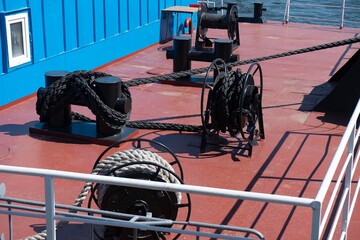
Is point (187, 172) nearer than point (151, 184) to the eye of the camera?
No

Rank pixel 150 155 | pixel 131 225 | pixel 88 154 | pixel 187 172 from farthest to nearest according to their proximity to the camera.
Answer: pixel 88 154 → pixel 187 172 → pixel 150 155 → pixel 131 225

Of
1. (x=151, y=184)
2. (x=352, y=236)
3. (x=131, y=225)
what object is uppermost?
(x=151, y=184)

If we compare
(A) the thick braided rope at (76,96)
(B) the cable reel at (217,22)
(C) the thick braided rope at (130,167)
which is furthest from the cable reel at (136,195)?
(B) the cable reel at (217,22)

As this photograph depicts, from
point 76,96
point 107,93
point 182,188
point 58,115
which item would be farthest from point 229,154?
point 182,188

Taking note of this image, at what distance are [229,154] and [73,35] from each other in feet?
16.6

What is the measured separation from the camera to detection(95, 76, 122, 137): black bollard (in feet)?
26.3

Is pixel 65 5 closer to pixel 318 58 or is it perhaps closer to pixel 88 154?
pixel 88 154

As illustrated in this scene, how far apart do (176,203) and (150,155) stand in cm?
52

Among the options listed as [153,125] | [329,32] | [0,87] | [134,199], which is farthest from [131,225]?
[329,32]

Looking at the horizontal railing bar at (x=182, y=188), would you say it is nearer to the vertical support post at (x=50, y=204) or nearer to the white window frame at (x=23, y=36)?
the vertical support post at (x=50, y=204)

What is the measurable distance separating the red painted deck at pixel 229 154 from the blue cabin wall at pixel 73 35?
47cm

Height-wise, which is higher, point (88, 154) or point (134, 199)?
point (134, 199)

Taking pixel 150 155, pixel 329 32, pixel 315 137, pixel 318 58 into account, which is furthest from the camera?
pixel 329 32

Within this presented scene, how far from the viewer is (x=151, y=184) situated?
131 inches
